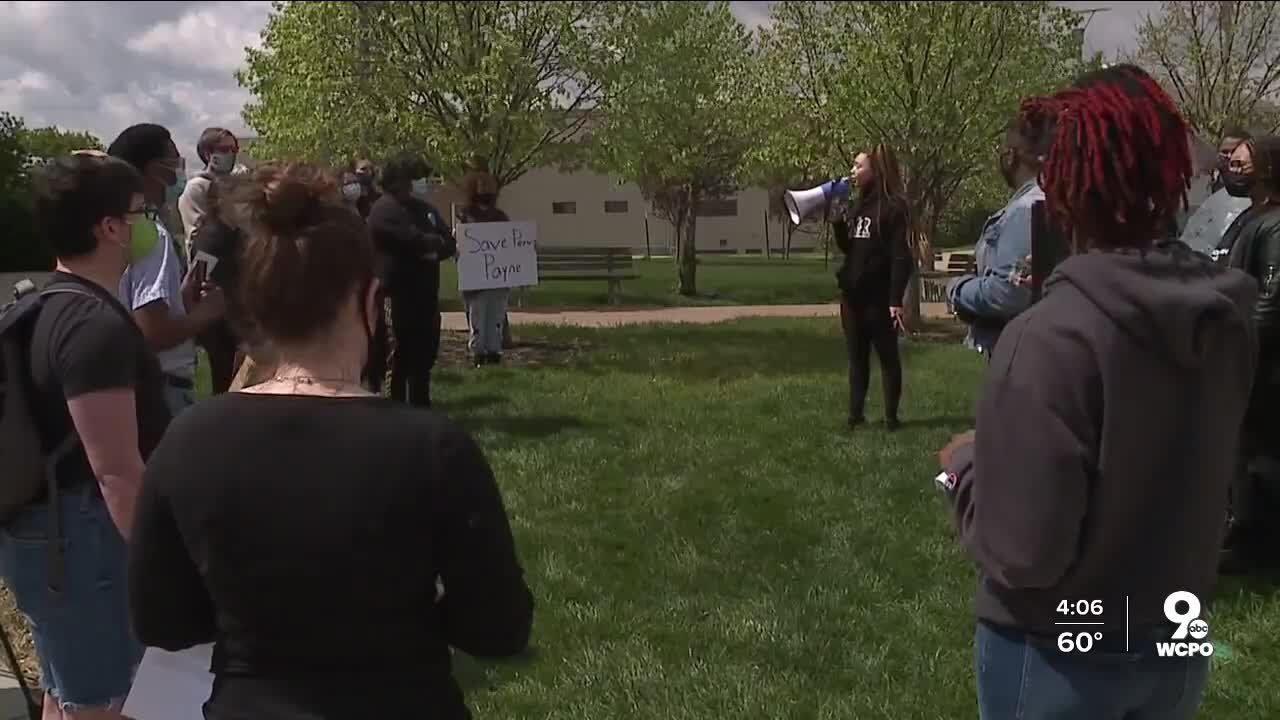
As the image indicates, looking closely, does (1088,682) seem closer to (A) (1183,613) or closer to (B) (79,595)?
(A) (1183,613)

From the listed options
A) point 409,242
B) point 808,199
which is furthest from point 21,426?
point 808,199

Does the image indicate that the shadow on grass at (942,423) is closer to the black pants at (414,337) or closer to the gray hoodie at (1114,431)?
the black pants at (414,337)

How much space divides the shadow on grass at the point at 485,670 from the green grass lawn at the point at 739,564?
13mm

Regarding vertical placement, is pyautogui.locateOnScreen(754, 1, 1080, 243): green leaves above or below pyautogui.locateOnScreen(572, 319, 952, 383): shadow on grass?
above

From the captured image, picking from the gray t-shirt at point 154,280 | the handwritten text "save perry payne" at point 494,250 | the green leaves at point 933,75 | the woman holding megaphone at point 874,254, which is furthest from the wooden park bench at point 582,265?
the gray t-shirt at point 154,280

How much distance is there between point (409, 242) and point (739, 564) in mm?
3655

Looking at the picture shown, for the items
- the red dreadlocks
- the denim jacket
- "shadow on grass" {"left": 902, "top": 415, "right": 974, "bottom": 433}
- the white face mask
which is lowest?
"shadow on grass" {"left": 902, "top": 415, "right": 974, "bottom": 433}

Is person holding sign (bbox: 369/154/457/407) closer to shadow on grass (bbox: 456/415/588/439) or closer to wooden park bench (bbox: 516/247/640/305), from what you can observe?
shadow on grass (bbox: 456/415/588/439)

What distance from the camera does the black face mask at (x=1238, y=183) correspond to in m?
5.12

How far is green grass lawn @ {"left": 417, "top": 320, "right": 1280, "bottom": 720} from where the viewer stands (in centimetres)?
411

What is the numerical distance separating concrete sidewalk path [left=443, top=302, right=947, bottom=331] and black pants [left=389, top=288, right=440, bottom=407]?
22.0 ft

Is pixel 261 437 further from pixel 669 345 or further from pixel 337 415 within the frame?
pixel 669 345

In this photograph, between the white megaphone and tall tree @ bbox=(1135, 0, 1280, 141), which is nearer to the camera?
the white megaphone

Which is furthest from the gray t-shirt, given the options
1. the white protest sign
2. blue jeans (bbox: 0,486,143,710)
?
the white protest sign
